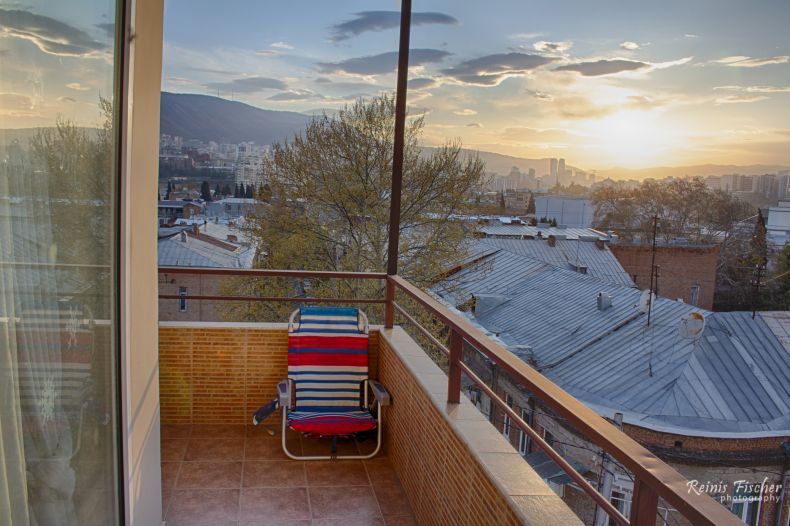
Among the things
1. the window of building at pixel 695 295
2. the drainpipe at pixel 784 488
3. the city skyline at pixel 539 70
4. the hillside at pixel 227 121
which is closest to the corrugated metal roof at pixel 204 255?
the hillside at pixel 227 121

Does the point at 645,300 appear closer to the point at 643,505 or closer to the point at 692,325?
the point at 692,325

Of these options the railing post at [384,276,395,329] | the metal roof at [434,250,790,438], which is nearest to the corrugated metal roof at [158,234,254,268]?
the metal roof at [434,250,790,438]

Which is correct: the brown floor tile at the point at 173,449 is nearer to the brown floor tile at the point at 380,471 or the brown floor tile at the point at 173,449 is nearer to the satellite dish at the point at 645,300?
the brown floor tile at the point at 380,471

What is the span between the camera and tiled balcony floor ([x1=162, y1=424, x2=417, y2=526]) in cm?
295

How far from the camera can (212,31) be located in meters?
14.0

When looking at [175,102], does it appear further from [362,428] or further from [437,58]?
[437,58]

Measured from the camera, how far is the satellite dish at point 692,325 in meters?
13.4

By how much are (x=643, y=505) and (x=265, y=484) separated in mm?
2436

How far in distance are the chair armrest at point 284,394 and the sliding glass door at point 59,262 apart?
4.45 ft

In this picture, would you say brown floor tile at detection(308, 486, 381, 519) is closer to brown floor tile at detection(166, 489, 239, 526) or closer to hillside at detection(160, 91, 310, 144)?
brown floor tile at detection(166, 489, 239, 526)

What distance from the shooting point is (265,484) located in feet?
10.7

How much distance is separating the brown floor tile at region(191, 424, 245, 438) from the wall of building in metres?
9.38

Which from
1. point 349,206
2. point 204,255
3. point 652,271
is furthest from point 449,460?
point 652,271

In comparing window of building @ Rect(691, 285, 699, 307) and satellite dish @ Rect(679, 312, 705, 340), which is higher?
window of building @ Rect(691, 285, 699, 307)
